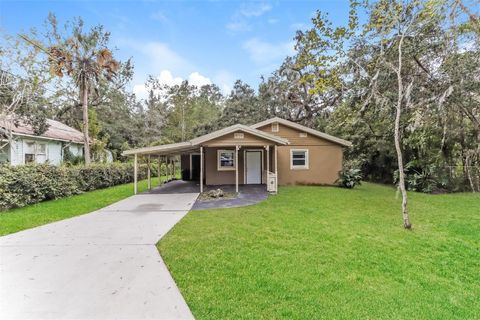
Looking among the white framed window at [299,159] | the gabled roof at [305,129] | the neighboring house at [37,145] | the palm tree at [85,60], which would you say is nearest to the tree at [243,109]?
the gabled roof at [305,129]

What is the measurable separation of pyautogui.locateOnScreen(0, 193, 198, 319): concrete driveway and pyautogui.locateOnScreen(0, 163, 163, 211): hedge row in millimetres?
3296

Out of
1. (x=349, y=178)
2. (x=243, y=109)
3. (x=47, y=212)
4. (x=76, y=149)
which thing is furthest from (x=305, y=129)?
(x=76, y=149)

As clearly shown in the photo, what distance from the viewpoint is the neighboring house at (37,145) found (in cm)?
1495

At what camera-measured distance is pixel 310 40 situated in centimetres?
841

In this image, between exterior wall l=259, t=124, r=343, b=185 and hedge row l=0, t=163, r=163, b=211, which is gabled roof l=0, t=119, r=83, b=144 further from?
exterior wall l=259, t=124, r=343, b=185

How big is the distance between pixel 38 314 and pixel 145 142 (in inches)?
1192

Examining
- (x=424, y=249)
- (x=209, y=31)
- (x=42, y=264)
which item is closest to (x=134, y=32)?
(x=209, y=31)

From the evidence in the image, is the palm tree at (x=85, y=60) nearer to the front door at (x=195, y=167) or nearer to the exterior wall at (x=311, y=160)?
the front door at (x=195, y=167)

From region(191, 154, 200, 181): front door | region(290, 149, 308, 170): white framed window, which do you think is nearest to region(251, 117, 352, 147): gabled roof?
region(290, 149, 308, 170): white framed window

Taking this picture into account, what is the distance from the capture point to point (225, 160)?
15.4 metres

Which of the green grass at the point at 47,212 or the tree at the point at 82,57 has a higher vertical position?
the tree at the point at 82,57

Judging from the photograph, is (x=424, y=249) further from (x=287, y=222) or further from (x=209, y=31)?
(x=209, y=31)

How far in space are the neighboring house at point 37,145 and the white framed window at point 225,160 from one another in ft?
26.9

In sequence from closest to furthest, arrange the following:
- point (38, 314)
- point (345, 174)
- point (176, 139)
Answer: point (38, 314) < point (345, 174) < point (176, 139)
